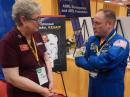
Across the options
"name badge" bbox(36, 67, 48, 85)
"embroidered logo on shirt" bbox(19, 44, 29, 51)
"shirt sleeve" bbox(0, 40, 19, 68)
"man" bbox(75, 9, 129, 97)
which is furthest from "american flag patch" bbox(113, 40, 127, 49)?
"shirt sleeve" bbox(0, 40, 19, 68)

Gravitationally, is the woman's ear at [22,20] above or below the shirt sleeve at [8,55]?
above

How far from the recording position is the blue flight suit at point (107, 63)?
7.27ft

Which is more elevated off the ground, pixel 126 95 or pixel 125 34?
pixel 125 34

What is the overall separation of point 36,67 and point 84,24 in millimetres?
1631

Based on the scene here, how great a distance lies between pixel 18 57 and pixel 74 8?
393 cm

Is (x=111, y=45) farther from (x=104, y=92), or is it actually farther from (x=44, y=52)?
(x=44, y=52)

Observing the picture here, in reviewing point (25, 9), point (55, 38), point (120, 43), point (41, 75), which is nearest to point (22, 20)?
point (25, 9)

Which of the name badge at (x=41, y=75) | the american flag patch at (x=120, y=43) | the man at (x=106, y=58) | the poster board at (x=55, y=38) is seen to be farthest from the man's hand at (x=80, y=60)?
the poster board at (x=55, y=38)

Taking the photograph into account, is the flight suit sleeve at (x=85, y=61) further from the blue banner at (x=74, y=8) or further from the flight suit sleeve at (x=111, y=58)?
the blue banner at (x=74, y=8)

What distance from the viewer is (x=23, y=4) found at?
5.77 ft

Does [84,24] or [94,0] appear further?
[94,0]

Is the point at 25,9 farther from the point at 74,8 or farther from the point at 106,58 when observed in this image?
the point at 74,8

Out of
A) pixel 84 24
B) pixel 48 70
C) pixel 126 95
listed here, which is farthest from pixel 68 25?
pixel 48 70

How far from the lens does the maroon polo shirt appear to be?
1.75 metres
